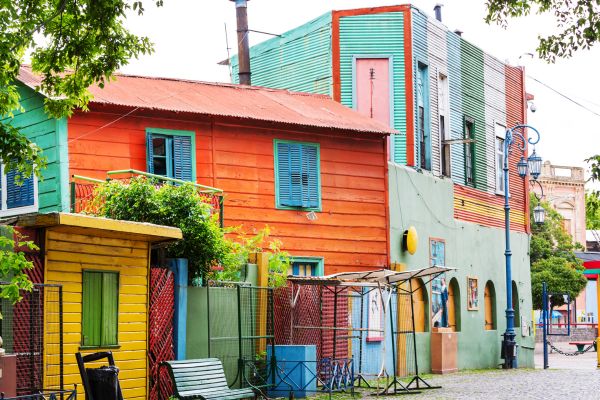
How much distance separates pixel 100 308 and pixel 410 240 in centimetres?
1232

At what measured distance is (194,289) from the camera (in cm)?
1827

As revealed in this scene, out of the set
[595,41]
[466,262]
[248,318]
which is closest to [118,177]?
[248,318]

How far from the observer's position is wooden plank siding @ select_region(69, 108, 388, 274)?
21.8 meters

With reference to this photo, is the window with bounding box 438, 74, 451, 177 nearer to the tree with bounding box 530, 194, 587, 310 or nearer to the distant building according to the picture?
the tree with bounding box 530, 194, 587, 310

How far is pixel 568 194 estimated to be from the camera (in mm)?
74625

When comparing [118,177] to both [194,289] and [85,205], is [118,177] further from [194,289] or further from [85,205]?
[194,289]

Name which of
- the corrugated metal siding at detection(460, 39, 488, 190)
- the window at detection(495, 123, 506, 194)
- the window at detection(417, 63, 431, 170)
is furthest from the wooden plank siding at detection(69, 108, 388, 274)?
the window at detection(495, 123, 506, 194)

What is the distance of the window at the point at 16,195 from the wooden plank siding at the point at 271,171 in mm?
1020

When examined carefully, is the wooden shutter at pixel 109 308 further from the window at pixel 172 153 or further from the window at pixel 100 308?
the window at pixel 172 153

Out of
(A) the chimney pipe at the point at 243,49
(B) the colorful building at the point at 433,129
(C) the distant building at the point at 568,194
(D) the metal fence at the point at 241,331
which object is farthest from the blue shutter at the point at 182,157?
(C) the distant building at the point at 568,194

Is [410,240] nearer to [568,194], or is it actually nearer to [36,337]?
[36,337]

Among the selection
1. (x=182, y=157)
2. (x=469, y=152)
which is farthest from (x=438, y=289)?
(x=182, y=157)

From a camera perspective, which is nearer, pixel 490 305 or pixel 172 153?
pixel 172 153

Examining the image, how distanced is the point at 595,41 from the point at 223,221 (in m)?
10.8
